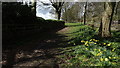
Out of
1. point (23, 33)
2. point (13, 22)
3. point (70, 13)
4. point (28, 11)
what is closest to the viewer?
point (13, 22)

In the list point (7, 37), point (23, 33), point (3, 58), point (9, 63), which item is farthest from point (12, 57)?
point (23, 33)

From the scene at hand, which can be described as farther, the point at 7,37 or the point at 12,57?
the point at 7,37

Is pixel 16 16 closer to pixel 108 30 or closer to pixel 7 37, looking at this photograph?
pixel 7 37

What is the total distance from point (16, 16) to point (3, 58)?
4767mm

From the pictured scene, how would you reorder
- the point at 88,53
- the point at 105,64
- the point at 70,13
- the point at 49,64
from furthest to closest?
A: 1. the point at 70,13
2. the point at 88,53
3. the point at 49,64
4. the point at 105,64

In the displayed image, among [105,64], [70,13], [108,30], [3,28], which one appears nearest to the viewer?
[105,64]

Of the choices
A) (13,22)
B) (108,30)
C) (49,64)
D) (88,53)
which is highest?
(13,22)

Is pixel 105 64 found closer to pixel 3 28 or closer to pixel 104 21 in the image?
pixel 104 21

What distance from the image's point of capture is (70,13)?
154 ft

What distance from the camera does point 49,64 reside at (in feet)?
Answer: 13.7

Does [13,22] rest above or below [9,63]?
above

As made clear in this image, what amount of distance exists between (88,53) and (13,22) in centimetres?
612

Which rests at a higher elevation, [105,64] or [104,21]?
[104,21]

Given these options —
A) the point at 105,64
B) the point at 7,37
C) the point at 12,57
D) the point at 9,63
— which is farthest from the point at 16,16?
the point at 105,64
